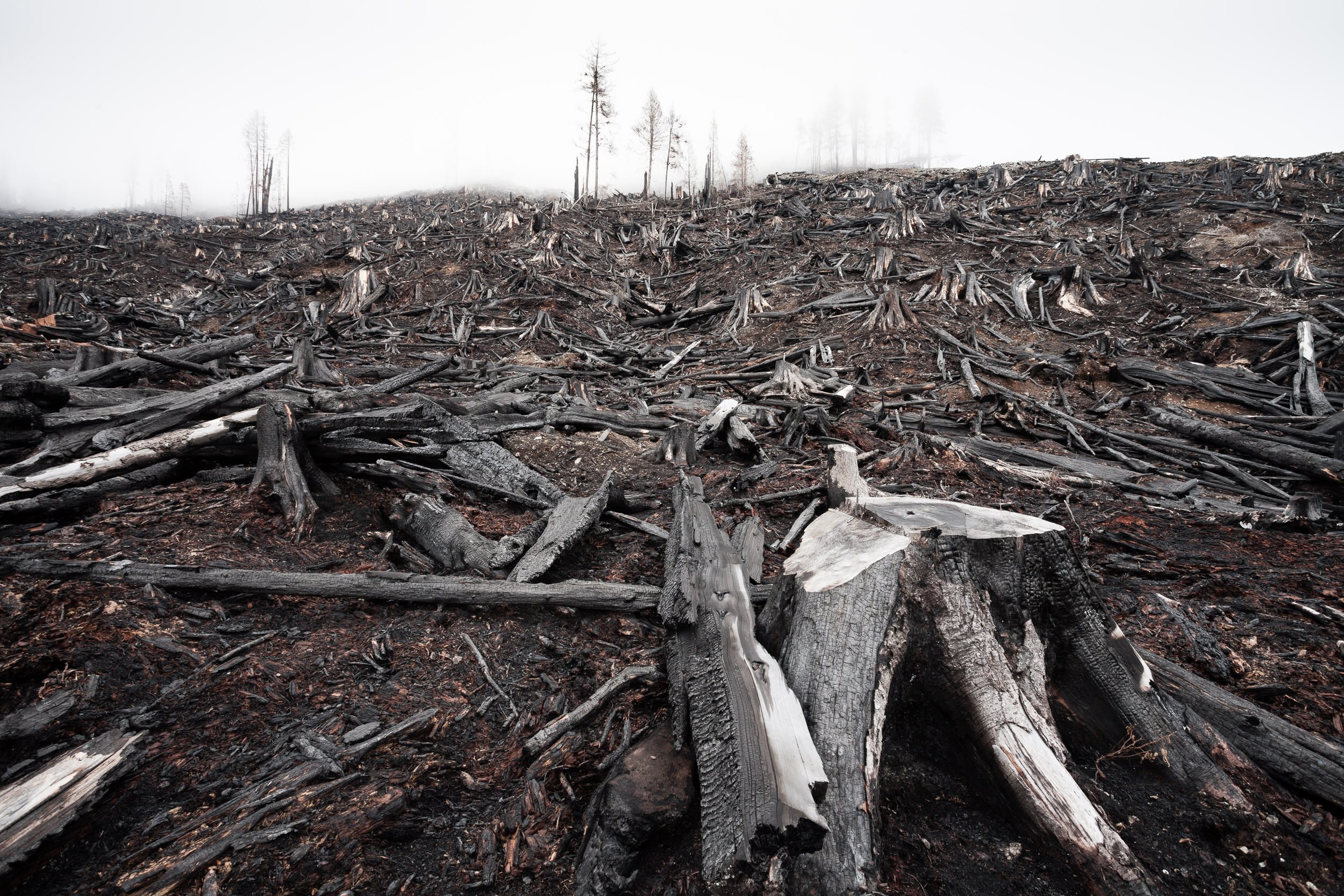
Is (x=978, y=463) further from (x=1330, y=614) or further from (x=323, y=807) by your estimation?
(x=323, y=807)

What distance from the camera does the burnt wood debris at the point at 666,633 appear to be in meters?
1.93

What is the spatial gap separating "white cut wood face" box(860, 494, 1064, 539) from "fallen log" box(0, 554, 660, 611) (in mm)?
1427

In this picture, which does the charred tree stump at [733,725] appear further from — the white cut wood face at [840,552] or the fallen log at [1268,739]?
the fallen log at [1268,739]

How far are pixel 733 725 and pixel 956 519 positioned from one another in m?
1.48

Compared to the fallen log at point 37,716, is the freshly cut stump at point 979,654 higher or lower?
higher

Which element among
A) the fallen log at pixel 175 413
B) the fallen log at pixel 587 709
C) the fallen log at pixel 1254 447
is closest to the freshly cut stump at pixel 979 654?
the fallen log at pixel 587 709

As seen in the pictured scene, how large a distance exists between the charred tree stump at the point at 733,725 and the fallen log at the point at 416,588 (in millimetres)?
439

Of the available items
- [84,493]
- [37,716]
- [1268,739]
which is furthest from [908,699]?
[84,493]

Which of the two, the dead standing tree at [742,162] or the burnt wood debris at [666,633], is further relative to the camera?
the dead standing tree at [742,162]

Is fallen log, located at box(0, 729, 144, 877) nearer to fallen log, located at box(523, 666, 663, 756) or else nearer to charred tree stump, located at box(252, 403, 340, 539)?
fallen log, located at box(523, 666, 663, 756)

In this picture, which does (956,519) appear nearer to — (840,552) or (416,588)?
(840,552)

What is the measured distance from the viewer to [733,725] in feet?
6.67

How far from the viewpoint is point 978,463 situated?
17.4ft

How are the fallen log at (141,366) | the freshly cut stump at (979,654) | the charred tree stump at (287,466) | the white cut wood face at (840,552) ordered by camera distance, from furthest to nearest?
1. the fallen log at (141,366)
2. the charred tree stump at (287,466)
3. the white cut wood face at (840,552)
4. the freshly cut stump at (979,654)
